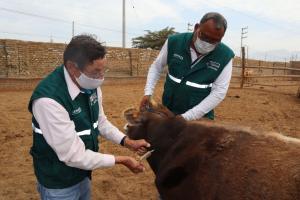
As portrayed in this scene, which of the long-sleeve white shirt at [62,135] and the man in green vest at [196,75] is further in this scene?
the man in green vest at [196,75]

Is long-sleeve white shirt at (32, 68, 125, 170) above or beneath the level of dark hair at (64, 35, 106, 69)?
beneath

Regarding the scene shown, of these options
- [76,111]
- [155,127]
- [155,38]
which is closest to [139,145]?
[155,127]

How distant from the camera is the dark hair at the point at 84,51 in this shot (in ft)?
8.97

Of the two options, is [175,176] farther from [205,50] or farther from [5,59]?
[5,59]

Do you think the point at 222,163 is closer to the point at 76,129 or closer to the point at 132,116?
the point at 76,129

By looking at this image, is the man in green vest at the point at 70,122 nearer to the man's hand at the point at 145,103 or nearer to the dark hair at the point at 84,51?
the dark hair at the point at 84,51

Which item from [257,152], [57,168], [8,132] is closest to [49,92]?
[57,168]

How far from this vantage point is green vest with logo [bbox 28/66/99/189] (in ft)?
9.18

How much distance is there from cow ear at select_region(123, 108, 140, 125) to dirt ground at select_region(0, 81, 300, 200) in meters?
0.86

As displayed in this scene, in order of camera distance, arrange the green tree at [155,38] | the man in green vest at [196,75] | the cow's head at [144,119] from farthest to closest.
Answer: the green tree at [155,38], the man in green vest at [196,75], the cow's head at [144,119]

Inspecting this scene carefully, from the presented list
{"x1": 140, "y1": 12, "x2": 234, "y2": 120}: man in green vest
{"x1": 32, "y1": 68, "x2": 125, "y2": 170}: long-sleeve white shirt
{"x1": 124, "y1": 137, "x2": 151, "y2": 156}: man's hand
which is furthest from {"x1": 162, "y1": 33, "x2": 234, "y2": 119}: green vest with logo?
{"x1": 32, "y1": 68, "x2": 125, "y2": 170}: long-sleeve white shirt

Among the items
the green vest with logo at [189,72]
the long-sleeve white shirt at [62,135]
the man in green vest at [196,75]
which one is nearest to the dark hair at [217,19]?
the man in green vest at [196,75]

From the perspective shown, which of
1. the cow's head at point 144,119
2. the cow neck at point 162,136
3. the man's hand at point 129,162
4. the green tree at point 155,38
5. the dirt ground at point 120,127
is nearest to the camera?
the man's hand at point 129,162

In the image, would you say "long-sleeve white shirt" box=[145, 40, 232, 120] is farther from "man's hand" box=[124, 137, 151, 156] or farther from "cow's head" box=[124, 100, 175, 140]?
"man's hand" box=[124, 137, 151, 156]
